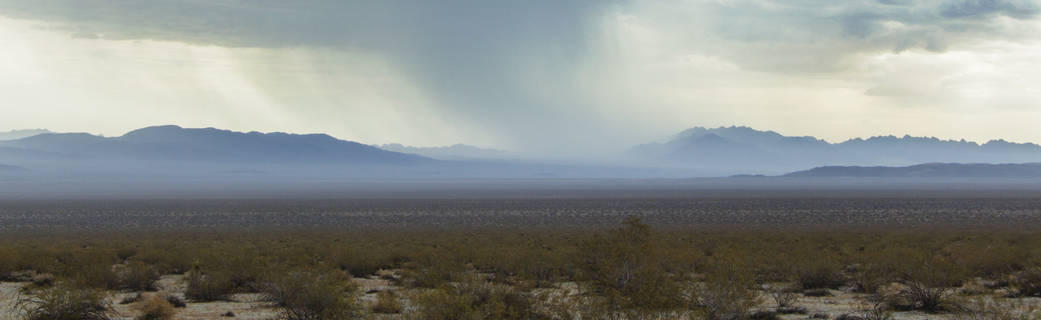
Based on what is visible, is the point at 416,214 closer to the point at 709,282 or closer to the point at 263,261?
the point at 263,261

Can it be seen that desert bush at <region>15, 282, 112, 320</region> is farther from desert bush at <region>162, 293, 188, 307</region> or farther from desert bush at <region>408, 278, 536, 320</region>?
desert bush at <region>408, 278, 536, 320</region>

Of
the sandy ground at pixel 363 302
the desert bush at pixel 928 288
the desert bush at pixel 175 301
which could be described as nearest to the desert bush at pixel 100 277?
the sandy ground at pixel 363 302

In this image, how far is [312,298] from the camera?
45.8 feet

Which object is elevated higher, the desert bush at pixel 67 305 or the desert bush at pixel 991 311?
the desert bush at pixel 67 305

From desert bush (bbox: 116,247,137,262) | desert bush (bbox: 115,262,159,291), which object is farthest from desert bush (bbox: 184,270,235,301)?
desert bush (bbox: 116,247,137,262)

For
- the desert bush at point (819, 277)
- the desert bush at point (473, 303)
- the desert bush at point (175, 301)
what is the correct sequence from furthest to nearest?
the desert bush at point (819, 277), the desert bush at point (175, 301), the desert bush at point (473, 303)

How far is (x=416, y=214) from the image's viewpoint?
69562mm

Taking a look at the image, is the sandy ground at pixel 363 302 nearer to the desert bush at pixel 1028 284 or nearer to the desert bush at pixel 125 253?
the desert bush at pixel 1028 284

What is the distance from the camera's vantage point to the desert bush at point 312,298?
13.5 metres

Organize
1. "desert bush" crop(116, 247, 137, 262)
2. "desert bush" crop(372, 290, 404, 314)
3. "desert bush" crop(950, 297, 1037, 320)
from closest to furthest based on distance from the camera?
"desert bush" crop(950, 297, 1037, 320), "desert bush" crop(372, 290, 404, 314), "desert bush" crop(116, 247, 137, 262)

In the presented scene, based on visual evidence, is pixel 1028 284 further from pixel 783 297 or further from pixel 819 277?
pixel 783 297

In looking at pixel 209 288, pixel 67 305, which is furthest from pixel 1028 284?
pixel 67 305

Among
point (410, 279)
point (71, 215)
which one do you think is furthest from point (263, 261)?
point (71, 215)

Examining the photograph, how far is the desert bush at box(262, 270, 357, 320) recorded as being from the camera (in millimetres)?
13522
